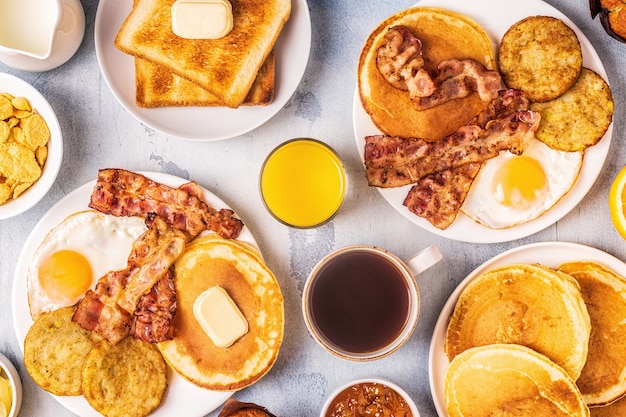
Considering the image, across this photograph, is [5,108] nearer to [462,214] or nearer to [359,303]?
[359,303]

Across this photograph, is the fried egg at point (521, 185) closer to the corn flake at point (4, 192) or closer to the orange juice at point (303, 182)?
the orange juice at point (303, 182)

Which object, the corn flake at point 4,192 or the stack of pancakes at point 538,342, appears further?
the corn flake at point 4,192

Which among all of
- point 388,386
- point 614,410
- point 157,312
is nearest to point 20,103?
point 157,312

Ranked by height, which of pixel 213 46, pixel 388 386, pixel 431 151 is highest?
pixel 213 46

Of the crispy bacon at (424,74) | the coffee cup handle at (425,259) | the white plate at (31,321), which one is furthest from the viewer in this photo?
the white plate at (31,321)

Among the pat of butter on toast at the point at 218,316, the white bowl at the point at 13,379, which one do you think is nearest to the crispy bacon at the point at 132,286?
the pat of butter on toast at the point at 218,316

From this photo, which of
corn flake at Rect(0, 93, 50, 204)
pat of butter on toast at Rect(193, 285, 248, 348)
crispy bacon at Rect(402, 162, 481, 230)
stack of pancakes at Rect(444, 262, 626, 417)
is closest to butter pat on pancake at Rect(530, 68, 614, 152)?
crispy bacon at Rect(402, 162, 481, 230)
